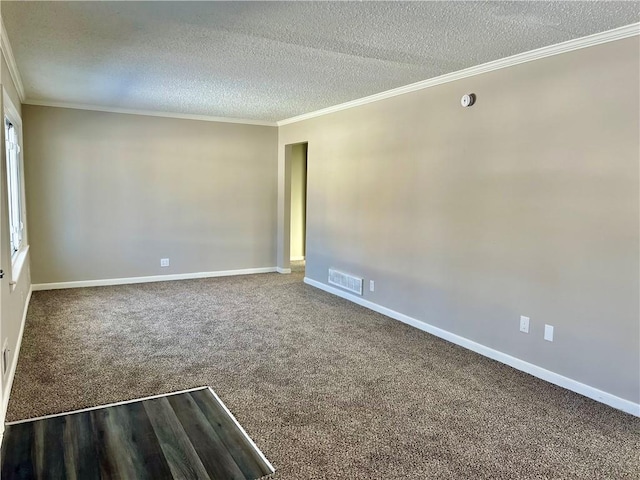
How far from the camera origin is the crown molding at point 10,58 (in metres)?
2.84

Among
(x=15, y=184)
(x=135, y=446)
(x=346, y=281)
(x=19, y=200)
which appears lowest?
(x=135, y=446)

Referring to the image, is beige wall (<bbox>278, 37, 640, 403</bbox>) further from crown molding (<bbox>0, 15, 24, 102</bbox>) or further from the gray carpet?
crown molding (<bbox>0, 15, 24, 102</bbox>)

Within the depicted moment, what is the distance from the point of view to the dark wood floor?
213 centimetres

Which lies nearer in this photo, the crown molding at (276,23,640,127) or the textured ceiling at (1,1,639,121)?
the textured ceiling at (1,1,639,121)

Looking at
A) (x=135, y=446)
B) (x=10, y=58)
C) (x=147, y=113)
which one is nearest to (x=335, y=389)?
(x=135, y=446)

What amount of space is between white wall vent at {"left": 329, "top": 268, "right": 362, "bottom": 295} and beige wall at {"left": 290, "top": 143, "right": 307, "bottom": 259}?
2.58m

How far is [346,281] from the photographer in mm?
5445

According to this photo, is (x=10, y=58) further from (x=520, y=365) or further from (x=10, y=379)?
(x=520, y=365)

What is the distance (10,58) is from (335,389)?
3.49 metres

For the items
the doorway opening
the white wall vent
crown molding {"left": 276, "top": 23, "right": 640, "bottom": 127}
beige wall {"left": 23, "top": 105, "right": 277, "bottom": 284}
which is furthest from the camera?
the doorway opening

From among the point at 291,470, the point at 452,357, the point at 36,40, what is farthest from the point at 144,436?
the point at 36,40

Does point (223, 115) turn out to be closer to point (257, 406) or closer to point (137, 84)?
point (137, 84)

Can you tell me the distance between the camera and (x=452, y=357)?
12.0 feet

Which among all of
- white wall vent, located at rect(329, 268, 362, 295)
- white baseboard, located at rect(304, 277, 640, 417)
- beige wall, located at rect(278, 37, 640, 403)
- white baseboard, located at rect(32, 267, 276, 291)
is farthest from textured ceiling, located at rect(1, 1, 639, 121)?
white baseboard, located at rect(32, 267, 276, 291)
